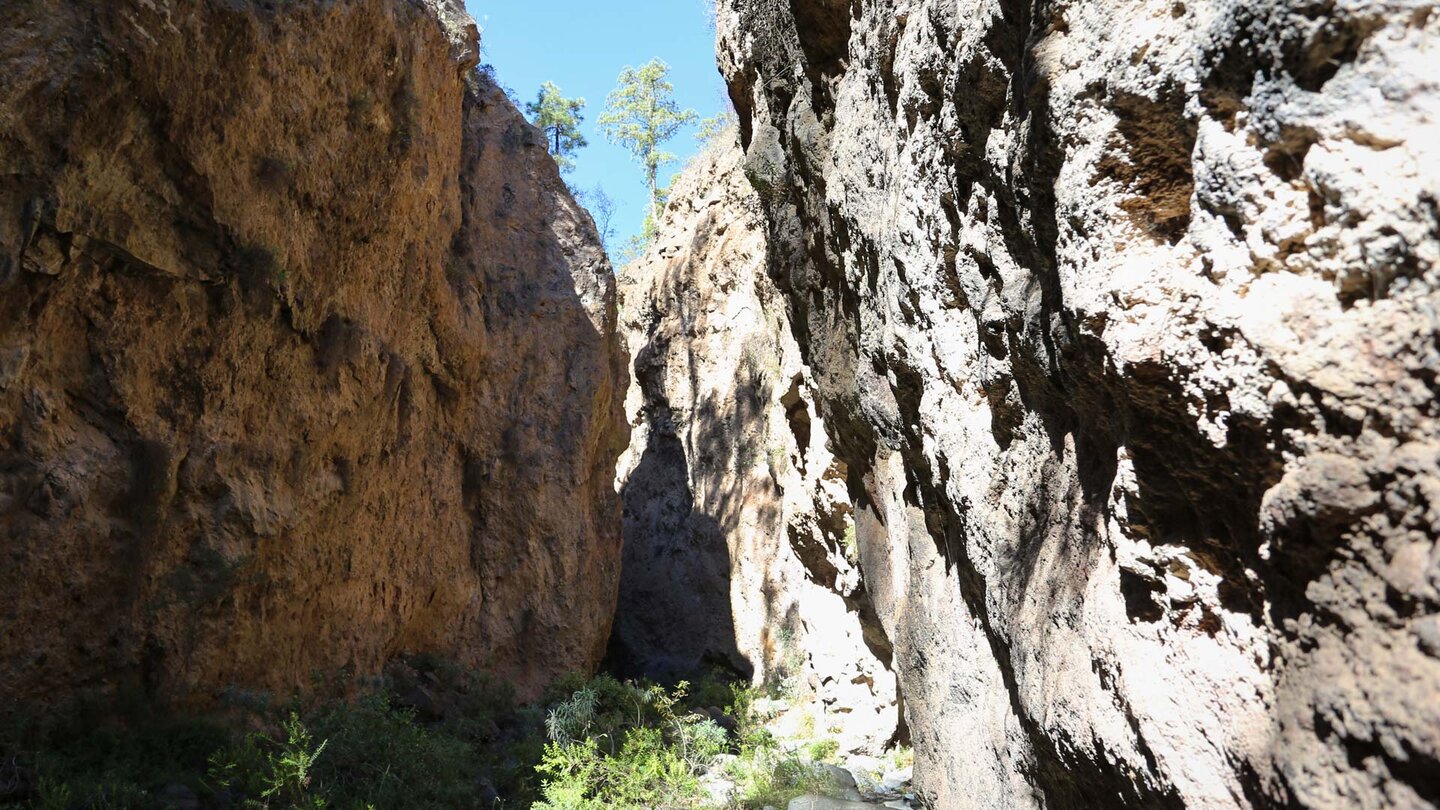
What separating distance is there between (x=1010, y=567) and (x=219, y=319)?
5.92 meters

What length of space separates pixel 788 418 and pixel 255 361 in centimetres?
577

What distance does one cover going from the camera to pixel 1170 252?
7.23 feet

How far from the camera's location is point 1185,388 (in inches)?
82.4

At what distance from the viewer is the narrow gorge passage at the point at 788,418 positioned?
5.60 feet

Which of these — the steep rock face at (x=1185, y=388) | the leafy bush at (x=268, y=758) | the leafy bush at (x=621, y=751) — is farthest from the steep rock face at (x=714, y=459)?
the steep rock face at (x=1185, y=388)

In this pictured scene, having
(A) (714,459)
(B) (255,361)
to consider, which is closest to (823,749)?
(B) (255,361)

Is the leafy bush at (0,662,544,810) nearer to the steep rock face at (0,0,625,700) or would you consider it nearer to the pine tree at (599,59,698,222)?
the steep rock face at (0,0,625,700)

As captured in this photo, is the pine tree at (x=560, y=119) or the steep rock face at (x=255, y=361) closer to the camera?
the steep rock face at (x=255, y=361)

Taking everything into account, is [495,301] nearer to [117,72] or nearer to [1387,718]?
[117,72]

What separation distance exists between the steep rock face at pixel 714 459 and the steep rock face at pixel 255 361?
3.26m

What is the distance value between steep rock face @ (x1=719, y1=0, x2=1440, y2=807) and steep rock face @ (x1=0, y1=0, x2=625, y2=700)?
4866 millimetres

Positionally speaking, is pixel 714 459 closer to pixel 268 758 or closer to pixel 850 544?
pixel 850 544

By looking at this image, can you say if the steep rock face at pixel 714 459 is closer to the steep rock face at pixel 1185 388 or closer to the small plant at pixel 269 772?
the small plant at pixel 269 772

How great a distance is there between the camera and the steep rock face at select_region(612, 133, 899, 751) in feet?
42.5
